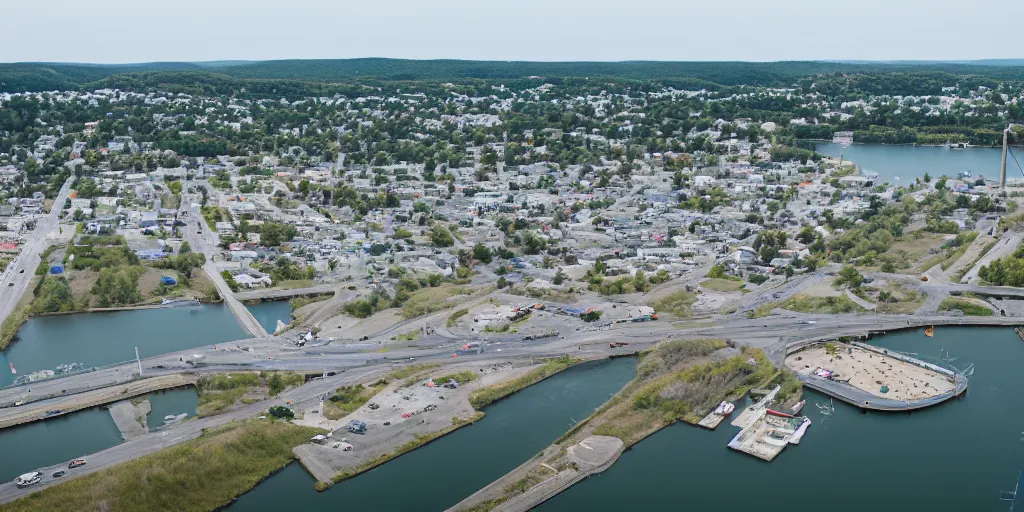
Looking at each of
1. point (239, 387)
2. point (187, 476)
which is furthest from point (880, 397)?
point (187, 476)

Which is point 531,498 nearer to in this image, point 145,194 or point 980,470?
point 980,470

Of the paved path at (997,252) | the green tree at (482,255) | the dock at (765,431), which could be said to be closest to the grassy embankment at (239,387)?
the dock at (765,431)

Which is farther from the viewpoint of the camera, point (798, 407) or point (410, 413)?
point (798, 407)

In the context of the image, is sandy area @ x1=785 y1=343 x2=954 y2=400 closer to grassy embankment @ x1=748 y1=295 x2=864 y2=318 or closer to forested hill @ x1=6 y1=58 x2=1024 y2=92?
grassy embankment @ x1=748 y1=295 x2=864 y2=318

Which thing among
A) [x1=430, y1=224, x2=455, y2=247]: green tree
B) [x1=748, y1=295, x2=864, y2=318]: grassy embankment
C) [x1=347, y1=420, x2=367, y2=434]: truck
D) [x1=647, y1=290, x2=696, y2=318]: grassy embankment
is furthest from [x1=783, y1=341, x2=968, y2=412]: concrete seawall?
[x1=430, y1=224, x2=455, y2=247]: green tree

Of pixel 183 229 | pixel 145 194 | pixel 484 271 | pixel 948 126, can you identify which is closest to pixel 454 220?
pixel 484 271

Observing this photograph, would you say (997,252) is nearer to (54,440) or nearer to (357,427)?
(357,427)
